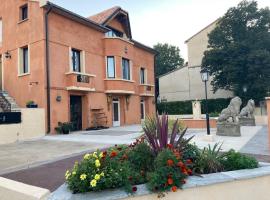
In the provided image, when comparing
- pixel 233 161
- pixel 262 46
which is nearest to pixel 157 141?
pixel 233 161

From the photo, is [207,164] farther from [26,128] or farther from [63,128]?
[63,128]

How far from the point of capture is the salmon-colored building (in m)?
14.8

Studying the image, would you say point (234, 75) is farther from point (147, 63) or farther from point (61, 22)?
point (61, 22)

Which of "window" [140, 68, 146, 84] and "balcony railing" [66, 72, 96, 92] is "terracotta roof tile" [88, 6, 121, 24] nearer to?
"balcony railing" [66, 72, 96, 92]

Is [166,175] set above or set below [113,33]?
below

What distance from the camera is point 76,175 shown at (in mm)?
3586

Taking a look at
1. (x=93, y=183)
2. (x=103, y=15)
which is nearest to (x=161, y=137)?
(x=93, y=183)

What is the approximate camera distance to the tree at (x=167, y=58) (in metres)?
50.7

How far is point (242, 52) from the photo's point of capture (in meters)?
26.3

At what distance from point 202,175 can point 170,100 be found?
30806 mm

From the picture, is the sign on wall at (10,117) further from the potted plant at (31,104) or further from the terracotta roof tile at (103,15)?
the terracotta roof tile at (103,15)

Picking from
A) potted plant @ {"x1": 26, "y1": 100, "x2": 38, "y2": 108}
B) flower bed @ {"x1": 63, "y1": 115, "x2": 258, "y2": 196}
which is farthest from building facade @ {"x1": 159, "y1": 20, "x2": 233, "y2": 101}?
flower bed @ {"x1": 63, "y1": 115, "x2": 258, "y2": 196}

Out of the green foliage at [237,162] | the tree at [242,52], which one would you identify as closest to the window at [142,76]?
the tree at [242,52]

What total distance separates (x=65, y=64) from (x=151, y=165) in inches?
516
